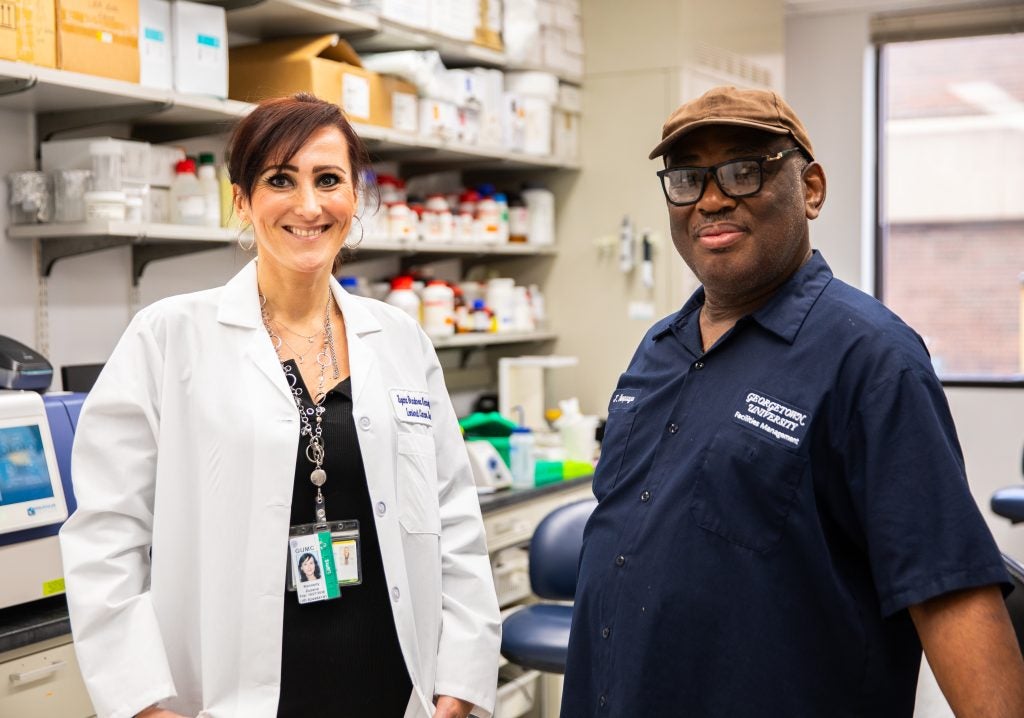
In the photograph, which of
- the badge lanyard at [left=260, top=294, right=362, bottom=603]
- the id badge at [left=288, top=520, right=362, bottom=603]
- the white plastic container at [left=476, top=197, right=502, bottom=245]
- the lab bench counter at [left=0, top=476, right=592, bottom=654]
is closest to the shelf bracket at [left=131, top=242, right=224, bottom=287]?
the lab bench counter at [left=0, top=476, right=592, bottom=654]

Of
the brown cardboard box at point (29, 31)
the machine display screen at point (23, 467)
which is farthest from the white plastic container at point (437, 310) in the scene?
the machine display screen at point (23, 467)

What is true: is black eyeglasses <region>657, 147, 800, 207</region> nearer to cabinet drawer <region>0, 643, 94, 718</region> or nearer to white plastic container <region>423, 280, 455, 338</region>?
cabinet drawer <region>0, 643, 94, 718</region>

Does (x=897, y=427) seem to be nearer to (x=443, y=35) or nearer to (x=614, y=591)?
(x=614, y=591)

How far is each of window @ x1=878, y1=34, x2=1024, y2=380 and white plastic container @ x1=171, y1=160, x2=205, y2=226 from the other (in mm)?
3989

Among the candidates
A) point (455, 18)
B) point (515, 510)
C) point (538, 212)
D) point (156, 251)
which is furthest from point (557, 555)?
point (538, 212)

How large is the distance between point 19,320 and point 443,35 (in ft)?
5.42

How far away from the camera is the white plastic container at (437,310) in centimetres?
370

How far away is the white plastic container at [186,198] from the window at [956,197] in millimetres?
3989

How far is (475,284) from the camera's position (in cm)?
411

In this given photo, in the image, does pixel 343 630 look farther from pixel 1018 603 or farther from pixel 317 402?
pixel 1018 603

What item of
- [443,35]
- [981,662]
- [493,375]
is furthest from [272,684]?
[493,375]

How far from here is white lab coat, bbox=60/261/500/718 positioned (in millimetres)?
1452

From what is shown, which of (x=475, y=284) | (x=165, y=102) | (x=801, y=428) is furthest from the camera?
(x=475, y=284)

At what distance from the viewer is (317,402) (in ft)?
5.21
